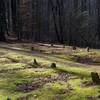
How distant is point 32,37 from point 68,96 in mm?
37505

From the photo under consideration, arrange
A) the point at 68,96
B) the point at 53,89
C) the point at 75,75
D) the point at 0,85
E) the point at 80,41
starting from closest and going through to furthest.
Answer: the point at 68,96
the point at 53,89
the point at 0,85
the point at 75,75
the point at 80,41

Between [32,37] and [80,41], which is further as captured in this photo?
[32,37]

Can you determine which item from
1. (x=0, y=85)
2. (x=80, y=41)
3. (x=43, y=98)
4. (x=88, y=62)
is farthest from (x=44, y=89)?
(x=80, y=41)

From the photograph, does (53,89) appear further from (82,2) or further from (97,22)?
(82,2)

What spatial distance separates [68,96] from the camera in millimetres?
A: 10820

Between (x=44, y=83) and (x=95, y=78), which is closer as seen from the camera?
(x=95, y=78)

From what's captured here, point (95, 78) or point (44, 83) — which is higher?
point (95, 78)

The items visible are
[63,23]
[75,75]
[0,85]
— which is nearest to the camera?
[0,85]

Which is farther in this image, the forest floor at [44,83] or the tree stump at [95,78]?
the tree stump at [95,78]

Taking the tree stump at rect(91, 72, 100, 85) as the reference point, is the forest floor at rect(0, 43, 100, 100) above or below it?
below

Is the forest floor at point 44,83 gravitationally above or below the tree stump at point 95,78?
below

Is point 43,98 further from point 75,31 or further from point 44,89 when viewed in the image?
point 75,31

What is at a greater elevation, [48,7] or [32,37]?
[48,7]

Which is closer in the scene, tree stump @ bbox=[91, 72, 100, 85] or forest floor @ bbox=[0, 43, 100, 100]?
forest floor @ bbox=[0, 43, 100, 100]
